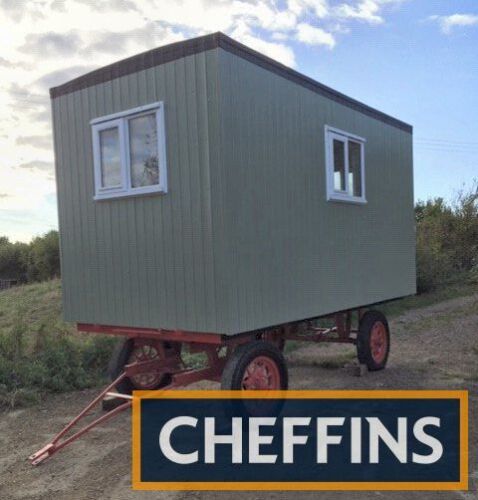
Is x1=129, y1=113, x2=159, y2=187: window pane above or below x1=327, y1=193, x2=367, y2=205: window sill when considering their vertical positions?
above

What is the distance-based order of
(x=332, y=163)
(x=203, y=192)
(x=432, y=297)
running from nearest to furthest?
1. (x=203, y=192)
2. (x=332, y=163)
3. (x=432, y=297)

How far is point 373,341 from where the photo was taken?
7.27 metres

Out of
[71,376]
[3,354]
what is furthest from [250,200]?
[3,354]

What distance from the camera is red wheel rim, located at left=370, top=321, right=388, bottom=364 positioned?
724cm

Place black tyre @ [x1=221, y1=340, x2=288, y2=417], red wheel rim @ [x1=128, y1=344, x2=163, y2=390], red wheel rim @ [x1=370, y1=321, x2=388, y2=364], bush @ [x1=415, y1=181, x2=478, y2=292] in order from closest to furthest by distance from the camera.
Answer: black tyre @ [x1=221, y1=340, x2=288, y2=417]
red wheel rim @ [x1=128, y1=344, x2=163, y2=390]
red wheel rim @ [x1=370, y1=321, x2=388, y2=364]
bush @ [x1=415, y1=181, x2=478, y2=292]

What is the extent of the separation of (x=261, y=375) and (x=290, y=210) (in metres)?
1.62

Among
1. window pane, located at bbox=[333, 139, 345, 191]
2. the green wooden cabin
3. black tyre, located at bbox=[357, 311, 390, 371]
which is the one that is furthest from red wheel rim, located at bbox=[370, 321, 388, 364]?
window pane, located at bbox=[333, 139, 345, 191]

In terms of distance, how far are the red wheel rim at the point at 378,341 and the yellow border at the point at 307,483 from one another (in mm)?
1129

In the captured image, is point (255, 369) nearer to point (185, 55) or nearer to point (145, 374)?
point (145, 374)

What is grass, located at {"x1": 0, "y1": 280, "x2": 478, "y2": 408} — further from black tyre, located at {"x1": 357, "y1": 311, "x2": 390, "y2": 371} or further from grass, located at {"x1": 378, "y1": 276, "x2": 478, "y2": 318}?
grass, located at {"x1": 378, "y1": 276, "x2": 478, "y2": 318}

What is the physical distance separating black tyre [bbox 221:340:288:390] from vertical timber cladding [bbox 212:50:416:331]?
244mm

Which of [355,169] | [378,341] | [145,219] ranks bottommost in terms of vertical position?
[378,341]

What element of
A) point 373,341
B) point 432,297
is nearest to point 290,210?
point 373,341

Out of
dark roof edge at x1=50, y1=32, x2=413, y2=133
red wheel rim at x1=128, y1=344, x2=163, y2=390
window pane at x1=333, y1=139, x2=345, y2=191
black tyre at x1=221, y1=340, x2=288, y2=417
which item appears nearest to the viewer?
dark roof edge at x1=50, y1=32, x2=413, y2=133
